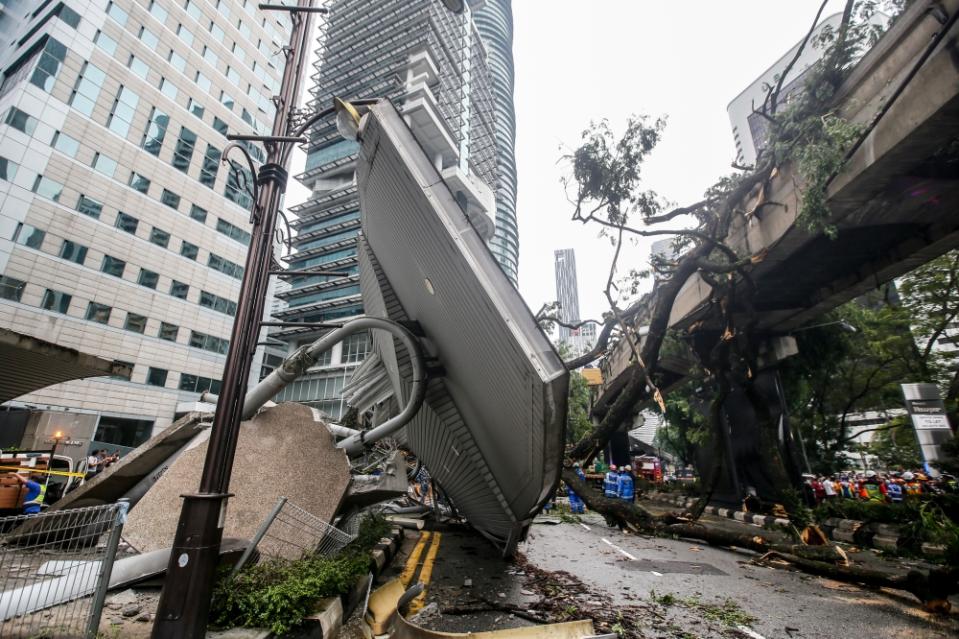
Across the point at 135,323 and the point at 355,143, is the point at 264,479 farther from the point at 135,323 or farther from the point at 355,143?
the point at 355,143

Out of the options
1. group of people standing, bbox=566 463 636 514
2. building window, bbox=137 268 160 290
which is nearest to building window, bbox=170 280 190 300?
building window, bbox=137 268 160 290

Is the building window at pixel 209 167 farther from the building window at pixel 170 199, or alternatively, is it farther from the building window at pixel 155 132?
the building window at pixel 155 132

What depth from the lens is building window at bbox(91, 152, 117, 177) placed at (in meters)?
26.3

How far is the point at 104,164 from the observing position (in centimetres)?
2669

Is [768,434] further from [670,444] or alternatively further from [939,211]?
[670,444]

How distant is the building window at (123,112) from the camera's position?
27531 millimetres

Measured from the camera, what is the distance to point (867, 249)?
10.8 m

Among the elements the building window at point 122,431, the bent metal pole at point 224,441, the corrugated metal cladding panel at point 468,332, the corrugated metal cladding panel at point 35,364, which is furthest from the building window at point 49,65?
the bent metal pole at point 224,441

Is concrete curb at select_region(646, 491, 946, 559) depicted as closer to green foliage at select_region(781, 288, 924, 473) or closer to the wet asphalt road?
the wet asphalt road

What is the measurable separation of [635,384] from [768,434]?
Result: 13.8ft

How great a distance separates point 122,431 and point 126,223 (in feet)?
42.6

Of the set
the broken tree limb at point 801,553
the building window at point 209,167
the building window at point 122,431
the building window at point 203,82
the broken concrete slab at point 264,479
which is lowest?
the broken tree limb at point 801,553

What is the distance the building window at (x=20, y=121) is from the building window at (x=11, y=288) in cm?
807

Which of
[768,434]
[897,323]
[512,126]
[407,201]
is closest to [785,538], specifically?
[768,434]
